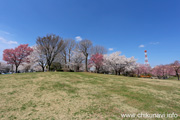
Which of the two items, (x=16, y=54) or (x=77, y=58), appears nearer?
(x=16, y=54)

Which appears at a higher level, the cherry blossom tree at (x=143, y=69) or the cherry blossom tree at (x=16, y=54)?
the cherry blossom tree at (x=16, y=54)

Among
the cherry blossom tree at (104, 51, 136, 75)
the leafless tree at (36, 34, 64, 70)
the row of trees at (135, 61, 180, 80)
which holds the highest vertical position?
the leafless tree at (36, 34, 64, 70)

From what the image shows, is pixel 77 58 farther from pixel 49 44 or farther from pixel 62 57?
pixel 49 44

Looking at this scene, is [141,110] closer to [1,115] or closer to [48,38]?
[1,115]

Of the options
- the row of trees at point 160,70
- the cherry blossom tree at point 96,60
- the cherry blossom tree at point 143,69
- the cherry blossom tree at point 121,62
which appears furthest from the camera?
the cherry blossom tree at point 143,69

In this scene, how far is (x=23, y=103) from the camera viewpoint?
187 inches

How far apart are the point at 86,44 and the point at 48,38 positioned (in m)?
13.2

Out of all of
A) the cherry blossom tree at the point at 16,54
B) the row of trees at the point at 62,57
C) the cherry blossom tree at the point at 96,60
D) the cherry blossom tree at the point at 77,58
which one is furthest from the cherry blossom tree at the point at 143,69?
the cherry blossom tree at the point at 16,54

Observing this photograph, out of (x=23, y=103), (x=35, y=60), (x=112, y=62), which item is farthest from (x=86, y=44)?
(x=23, y=103)

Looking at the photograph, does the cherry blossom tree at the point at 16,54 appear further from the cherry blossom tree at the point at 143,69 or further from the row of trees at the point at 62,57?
the cherry blossom tree at the point at 143,69

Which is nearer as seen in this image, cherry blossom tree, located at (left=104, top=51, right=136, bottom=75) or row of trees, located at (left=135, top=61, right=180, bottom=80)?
cherry blossom tree, located at (left=104, top=51, right=136, bottom=75)

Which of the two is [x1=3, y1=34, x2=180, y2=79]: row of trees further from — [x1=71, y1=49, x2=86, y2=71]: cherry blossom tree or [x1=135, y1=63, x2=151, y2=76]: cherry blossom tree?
[x1=135, y1=63, x2=151, y2=76]: cherry blossom tree

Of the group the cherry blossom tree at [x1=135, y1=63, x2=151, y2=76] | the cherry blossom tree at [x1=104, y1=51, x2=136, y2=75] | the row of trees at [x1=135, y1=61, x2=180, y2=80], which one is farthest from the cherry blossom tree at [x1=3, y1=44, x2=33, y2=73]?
the cherry blossom tree at [x1=135, y1=63, x2=151, y2=76]

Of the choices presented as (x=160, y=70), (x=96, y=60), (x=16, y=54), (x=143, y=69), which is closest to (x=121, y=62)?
(x=96, y=60)
